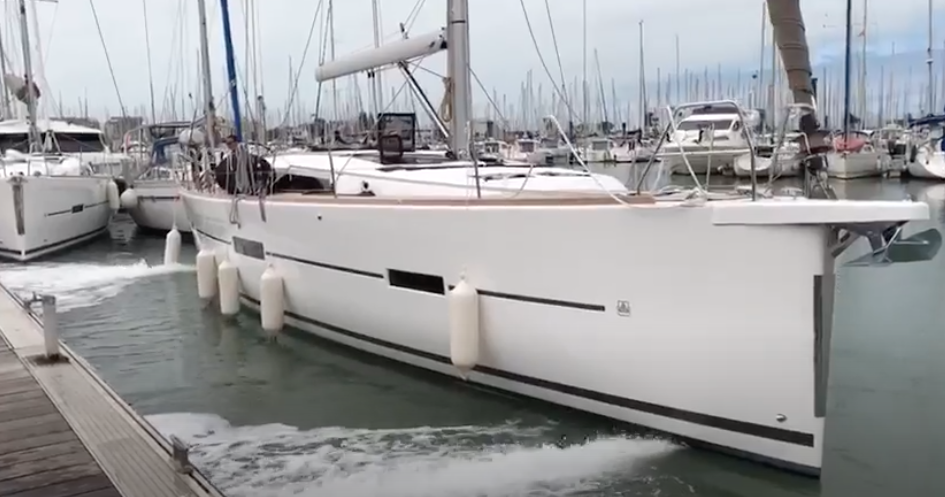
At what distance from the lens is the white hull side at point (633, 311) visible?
541cm

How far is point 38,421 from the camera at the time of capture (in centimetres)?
560

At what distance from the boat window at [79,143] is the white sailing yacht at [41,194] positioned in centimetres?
38

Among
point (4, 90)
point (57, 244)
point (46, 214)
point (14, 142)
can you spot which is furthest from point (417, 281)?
point (4, 90)

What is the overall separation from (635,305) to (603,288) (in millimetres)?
272

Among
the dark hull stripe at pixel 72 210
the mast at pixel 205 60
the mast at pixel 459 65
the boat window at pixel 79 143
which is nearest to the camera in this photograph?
the mast at pixel 459 65

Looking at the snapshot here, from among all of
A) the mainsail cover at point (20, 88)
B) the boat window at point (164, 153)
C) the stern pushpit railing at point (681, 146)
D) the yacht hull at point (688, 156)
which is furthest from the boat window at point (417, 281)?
the boat window at point (164, 153)

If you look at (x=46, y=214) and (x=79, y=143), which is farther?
(x=79, y=143)

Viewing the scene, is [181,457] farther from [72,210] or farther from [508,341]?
[72,210]

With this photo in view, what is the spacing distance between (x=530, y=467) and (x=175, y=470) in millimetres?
2338

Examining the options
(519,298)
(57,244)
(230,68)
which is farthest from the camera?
(57,244)

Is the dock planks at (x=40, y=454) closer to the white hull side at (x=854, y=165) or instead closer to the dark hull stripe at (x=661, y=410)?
the dark hull stripe at (x=661, y=410)

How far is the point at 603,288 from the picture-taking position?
606 centimetres

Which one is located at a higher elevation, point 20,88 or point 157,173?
point 20,88

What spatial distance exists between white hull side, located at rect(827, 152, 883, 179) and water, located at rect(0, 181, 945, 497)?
86.0 feet
